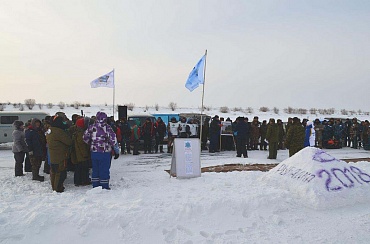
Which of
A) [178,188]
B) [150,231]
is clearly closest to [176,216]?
[150,231]

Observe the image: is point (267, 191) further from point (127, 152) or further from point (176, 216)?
point (127, 152)

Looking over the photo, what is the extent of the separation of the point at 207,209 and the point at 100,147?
289cm

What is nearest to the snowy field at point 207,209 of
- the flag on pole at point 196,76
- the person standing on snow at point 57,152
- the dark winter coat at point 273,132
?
the person standing on snow at point 57,152

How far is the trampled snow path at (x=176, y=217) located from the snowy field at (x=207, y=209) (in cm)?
1

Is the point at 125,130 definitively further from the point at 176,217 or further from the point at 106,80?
the point at 176,217

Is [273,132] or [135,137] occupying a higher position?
[273,132]

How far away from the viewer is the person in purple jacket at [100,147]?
7.02 metres

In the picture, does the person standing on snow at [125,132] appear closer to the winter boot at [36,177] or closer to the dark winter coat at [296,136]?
the winter boot at [36,177]

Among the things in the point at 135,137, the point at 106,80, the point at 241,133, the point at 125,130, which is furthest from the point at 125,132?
the point at 106,80

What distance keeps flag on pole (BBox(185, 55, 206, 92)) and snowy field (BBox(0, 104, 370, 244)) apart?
11.1 ft

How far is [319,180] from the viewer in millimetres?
6434

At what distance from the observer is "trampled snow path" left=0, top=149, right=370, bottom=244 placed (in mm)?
4641

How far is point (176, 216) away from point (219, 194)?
129cm

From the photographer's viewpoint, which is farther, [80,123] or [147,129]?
[147,129]
